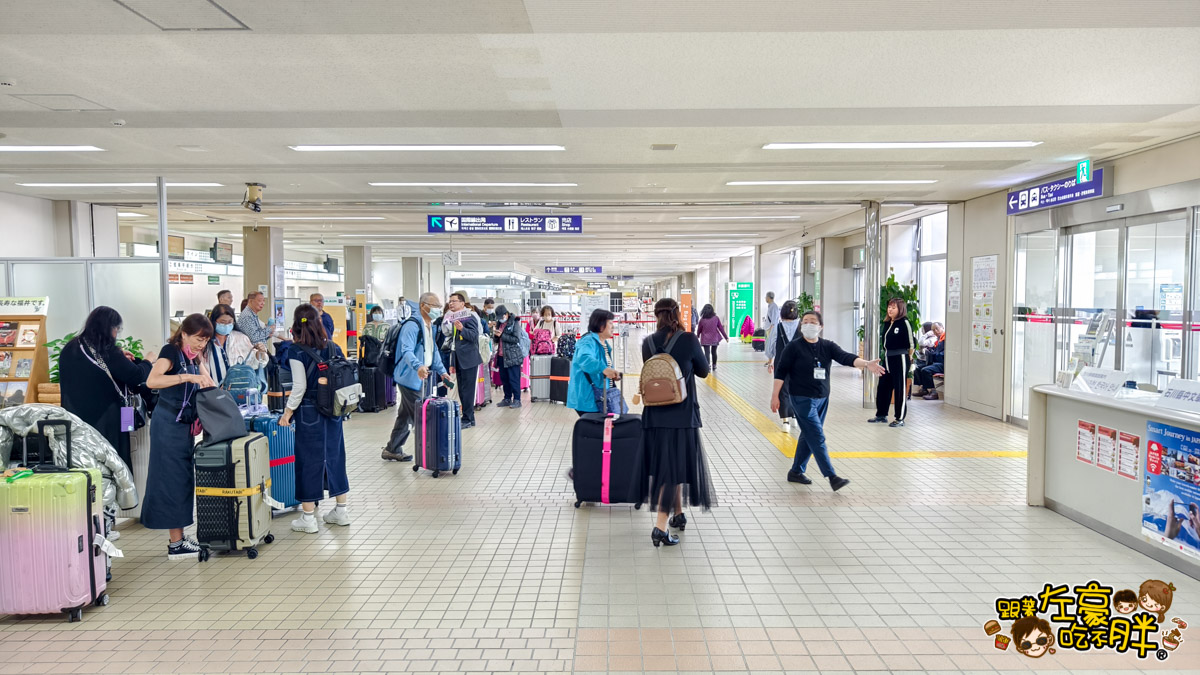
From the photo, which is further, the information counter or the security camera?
the security camera

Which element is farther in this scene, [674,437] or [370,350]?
[370,350]

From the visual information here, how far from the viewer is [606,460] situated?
17.8 feet

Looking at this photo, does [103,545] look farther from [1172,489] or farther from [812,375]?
[1172,489]

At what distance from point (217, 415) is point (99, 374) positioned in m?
1.02

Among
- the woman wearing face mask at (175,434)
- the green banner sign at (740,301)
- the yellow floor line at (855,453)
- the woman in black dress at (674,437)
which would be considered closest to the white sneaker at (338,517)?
the woman wearing face mask at (175,434)

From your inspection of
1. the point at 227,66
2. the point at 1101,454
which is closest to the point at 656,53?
the point at 227,66

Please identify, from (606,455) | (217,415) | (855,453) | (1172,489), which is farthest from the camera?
(855,453)

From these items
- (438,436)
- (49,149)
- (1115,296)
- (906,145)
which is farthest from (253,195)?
(1115,296)

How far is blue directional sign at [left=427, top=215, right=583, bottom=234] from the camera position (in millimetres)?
11984

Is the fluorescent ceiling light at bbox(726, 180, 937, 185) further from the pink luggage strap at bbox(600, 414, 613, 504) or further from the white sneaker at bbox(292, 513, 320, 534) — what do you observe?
the white sneaker at bbox(292, 513, 320, 534)

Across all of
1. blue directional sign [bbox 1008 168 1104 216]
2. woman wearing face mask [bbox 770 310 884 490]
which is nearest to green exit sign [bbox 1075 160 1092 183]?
blue directional sign [bbox 1008 168 1104 216]

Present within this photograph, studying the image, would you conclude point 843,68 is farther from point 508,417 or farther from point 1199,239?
point 508,417

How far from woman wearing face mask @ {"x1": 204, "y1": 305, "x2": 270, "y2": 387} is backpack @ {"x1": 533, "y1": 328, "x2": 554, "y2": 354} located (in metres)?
4.85

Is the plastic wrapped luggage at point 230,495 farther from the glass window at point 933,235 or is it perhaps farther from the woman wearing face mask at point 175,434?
the glass window at point 933,235
